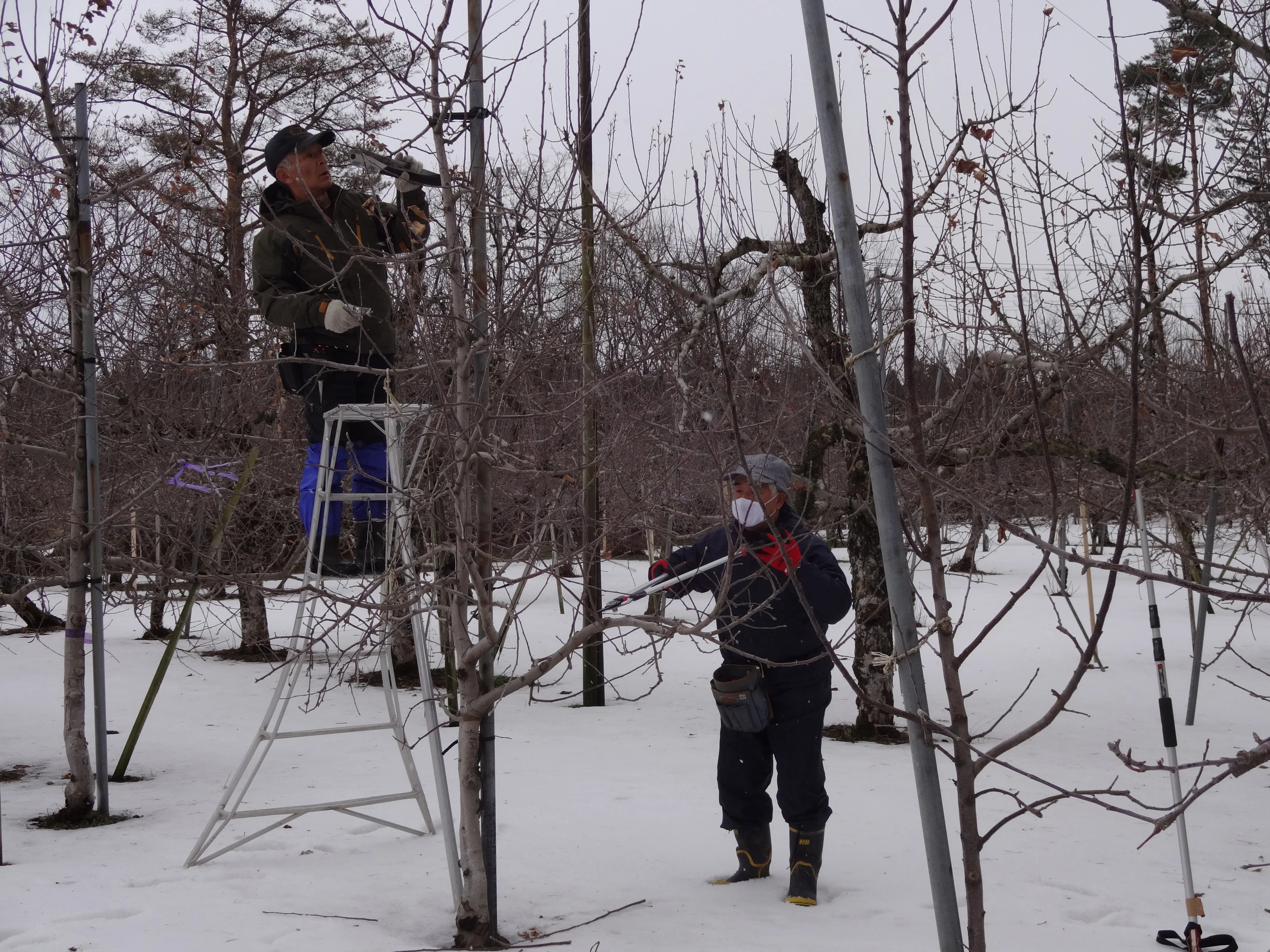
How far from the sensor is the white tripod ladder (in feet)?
11.9

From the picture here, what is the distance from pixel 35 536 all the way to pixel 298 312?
706 cm

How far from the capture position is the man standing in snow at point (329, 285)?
12.4ft

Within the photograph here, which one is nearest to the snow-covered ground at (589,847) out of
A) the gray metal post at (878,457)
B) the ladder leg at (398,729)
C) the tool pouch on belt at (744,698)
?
the ladder leg at (398,729)

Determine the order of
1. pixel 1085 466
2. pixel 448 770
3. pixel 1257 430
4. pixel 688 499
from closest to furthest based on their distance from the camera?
pixel 1257 430 → pixel 688 499 → pixel 448 770 → pixel 1085 466

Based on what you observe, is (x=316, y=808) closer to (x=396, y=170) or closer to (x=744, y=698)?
→ (x=744, y=698)

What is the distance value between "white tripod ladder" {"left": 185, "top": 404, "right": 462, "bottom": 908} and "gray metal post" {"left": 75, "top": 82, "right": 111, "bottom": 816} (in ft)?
3.40

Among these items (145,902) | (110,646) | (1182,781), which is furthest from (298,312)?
(110,646)

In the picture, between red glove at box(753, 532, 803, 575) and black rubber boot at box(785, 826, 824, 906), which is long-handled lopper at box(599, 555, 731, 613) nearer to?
red glove at box(753, 532, 803, 575)

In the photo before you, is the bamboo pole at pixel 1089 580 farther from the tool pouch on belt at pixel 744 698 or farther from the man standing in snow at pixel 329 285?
the man standing in snow at pixel 329 285

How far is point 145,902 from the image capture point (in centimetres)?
399

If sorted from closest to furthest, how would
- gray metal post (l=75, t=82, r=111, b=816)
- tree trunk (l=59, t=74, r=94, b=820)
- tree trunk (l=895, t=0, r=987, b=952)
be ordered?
1. tree trunk (l=895, t=0, r=987, b=952)
2. gray metal post (l=75, t=82, r=111, b=816)
3. tree trunk (l=59, t=74, r=94, b=820)

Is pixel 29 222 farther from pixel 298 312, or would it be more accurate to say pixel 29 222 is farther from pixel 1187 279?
pixel 1187 279

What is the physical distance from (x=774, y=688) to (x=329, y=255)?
2304 millimetres

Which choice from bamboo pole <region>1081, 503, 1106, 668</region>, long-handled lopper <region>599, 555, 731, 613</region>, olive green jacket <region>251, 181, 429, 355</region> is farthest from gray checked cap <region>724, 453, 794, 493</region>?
bamboo pole <region>1081, 503, 1106, 668</region>
